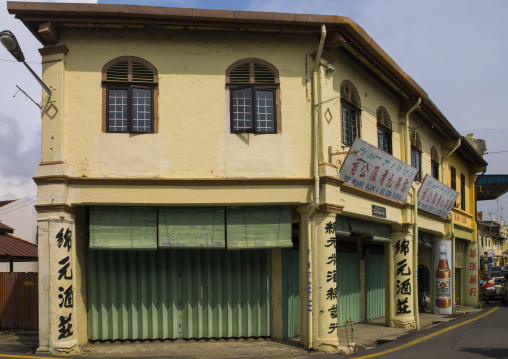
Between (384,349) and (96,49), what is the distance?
9.34 metres

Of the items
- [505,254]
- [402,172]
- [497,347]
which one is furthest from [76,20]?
[505,254]

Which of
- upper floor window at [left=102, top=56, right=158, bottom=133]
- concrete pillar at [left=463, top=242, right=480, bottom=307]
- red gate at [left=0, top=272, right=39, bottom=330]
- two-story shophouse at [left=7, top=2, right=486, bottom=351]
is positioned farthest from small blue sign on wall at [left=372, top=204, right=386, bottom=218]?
concrete pillar at [left=463, top=242, right=480, bottom=307]

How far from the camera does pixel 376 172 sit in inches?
550

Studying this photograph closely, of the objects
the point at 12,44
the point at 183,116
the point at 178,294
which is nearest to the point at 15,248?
the point at 178,294

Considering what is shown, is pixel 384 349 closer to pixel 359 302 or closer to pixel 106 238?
pixel 359 302

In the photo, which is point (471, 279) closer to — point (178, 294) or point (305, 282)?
point (305, 282)

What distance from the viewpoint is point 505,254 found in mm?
78875

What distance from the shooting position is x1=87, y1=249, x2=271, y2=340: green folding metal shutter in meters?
12.2

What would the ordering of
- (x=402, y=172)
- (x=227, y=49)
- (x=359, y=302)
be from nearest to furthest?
(x=227, y=49) < (x=402, y=172) < (x=359, y=302)

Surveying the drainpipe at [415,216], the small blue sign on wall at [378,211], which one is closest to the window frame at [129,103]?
the small blue sign on wall at [378,211]

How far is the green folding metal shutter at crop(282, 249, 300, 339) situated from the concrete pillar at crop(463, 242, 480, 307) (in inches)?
591

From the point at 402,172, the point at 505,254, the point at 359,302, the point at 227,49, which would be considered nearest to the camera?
the point at 227,49

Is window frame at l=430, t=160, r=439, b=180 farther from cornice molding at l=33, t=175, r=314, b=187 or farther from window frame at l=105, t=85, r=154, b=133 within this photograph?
window frame at l=105, t=85, r=154, b=133

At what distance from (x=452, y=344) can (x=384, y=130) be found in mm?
6364
